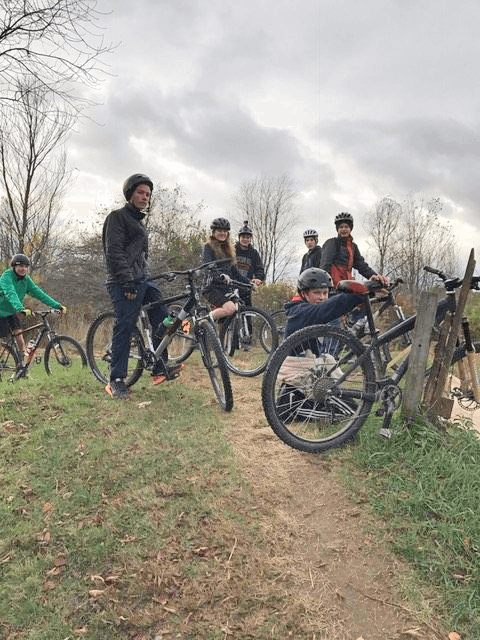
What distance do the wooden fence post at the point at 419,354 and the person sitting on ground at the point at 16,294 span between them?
566 centimetres

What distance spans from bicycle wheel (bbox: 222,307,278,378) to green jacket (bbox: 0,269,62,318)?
303 cm

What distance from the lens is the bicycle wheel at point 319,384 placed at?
132 inches

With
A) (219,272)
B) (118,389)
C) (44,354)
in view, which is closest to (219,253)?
(219,272)

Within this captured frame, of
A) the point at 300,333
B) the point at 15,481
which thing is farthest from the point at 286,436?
the point at 15,481

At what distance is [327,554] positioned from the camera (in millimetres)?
2611

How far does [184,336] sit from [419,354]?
8.62 feet

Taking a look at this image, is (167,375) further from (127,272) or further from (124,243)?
(124,243)

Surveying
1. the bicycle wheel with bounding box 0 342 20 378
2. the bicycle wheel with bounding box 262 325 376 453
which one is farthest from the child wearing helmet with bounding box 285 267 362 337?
the bicycle wheel with bounding box 0 342 20 378

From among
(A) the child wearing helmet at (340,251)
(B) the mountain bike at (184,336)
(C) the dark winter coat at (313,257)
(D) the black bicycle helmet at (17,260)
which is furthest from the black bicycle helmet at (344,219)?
(D) the black bicycle helmet at (17,260)

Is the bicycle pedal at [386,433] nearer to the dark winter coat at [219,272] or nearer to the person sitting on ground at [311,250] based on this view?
the dark winter coat at [219,272]

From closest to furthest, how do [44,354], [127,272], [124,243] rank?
[127,272] < [124,243] < [44,354]

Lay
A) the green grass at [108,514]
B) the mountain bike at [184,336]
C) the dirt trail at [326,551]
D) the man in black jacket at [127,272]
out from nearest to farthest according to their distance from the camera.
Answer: the dirt trail at [326,551] → the green grass at [108,514] → the mountain bike at [184,336] → the man in black jacket at [127,272]

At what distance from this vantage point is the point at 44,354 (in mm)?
7953

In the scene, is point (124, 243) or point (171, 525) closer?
point (171, 525)
